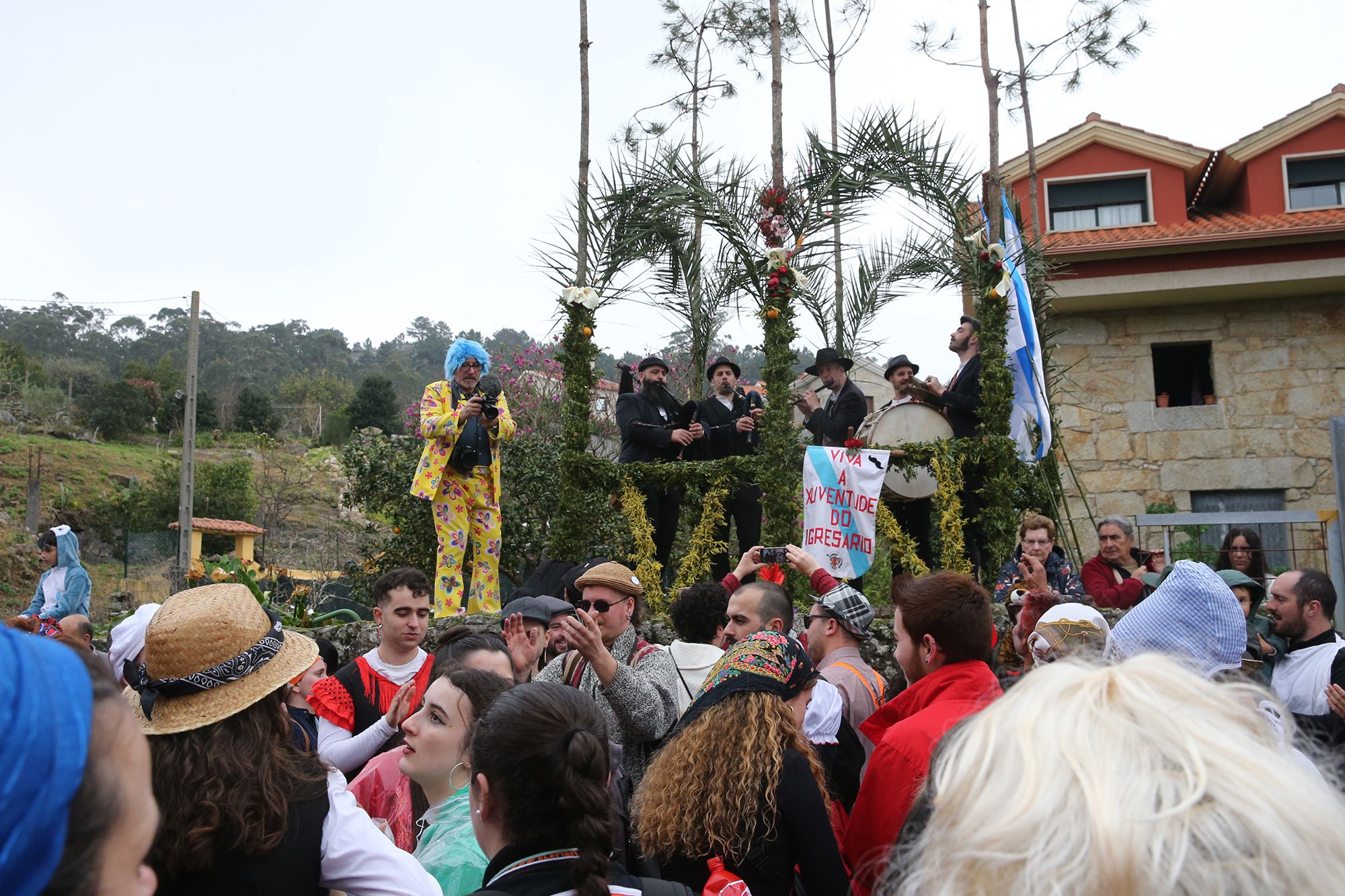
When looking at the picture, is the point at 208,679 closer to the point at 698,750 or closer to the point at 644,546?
the point at 698,750

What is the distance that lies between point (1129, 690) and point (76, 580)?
36.3 ft

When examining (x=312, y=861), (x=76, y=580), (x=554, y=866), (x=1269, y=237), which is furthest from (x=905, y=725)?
(x=1269, y=237)

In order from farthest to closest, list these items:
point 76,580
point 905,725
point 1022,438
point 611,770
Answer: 1. point 76,580
2. point 1022,438
3. point 611,770
4. point 905,725

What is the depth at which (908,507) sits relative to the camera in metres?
8.15

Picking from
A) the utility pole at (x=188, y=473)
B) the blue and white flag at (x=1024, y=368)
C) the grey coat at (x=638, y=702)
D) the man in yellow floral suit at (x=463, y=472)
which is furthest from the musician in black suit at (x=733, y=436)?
the utility pole at (x=188, y=473)

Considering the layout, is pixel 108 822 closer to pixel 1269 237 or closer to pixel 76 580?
pixel 76 580

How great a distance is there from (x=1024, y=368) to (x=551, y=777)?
672 cm

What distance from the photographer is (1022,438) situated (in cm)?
811

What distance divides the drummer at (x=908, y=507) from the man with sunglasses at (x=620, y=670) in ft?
12.5

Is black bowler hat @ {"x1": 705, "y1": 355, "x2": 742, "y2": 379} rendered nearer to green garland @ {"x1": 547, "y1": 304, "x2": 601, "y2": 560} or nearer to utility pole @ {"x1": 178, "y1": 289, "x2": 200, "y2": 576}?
green garland @ {"x1": 547, "y1": 304, "x2": 601, "y2": 560}

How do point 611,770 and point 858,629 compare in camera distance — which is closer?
point 611,770

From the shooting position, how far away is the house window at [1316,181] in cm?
1648

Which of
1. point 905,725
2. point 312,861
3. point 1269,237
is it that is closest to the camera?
point 312,861

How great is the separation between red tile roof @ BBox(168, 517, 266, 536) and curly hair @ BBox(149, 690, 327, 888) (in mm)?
25590
